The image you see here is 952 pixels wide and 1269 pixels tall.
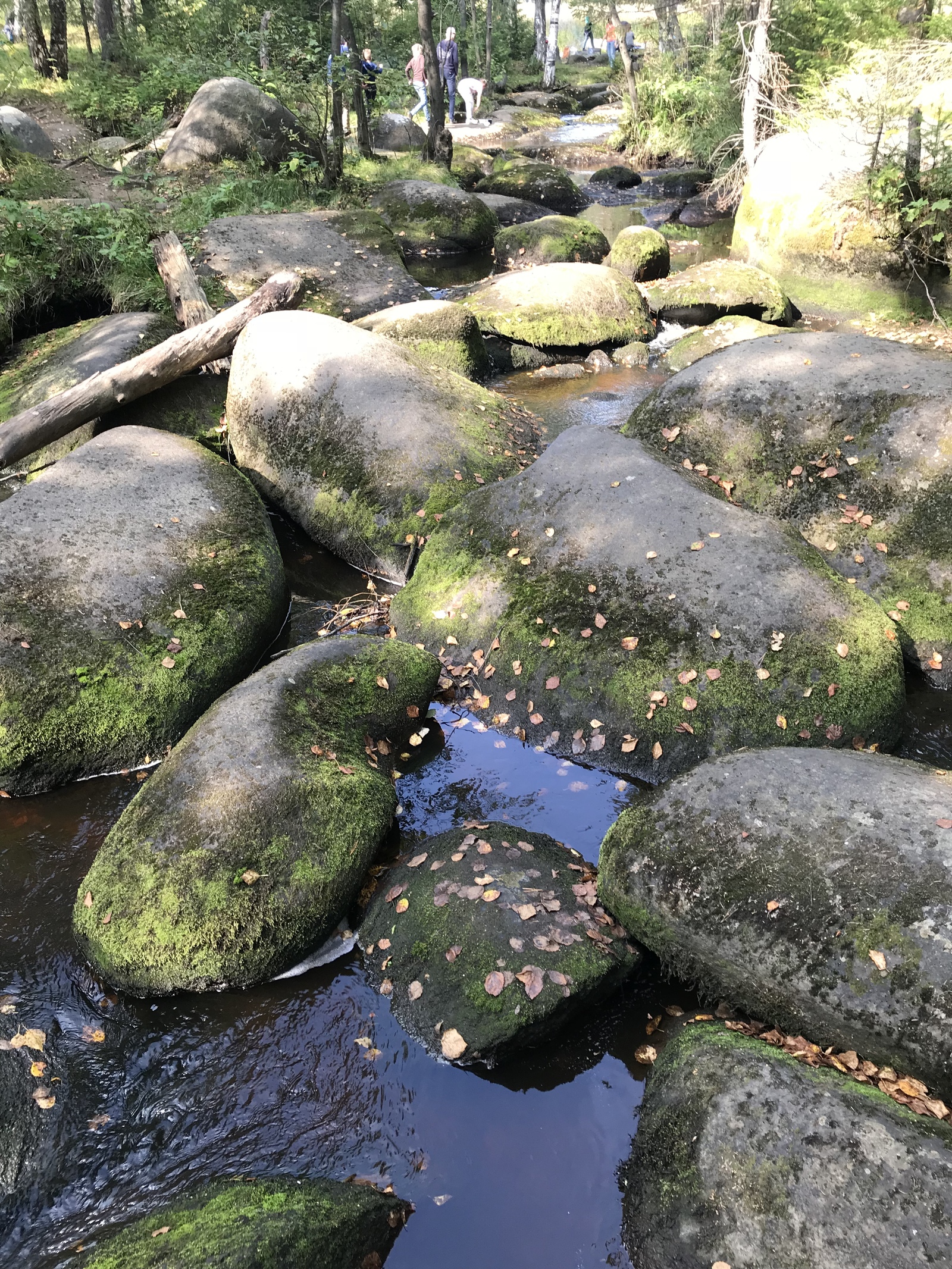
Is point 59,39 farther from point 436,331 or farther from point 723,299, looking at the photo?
point 723,299

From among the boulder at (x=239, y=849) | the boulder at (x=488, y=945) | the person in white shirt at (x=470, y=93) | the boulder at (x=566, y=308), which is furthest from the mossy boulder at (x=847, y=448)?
the person in white shirt at (x=470, y=93)

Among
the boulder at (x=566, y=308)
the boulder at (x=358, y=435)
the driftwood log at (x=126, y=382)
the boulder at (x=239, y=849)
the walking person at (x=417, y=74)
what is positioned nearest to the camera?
the boulder at (x=239, y=849)

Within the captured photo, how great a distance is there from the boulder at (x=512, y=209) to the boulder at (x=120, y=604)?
14450 millimetres

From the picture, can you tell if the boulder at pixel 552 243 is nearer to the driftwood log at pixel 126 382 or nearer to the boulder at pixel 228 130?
the boulder at pixel 228 130

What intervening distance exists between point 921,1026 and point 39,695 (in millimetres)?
5062

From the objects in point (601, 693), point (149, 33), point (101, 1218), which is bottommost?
point (101, 1218)

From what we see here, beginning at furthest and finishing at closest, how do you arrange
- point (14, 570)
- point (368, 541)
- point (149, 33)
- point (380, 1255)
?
point (149, 33) → point (368, 541) → point (14, 570) → point (380, 1255)

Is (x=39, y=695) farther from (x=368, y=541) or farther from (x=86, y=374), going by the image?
(x=86, y=374)

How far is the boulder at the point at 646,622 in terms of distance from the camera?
5.25m

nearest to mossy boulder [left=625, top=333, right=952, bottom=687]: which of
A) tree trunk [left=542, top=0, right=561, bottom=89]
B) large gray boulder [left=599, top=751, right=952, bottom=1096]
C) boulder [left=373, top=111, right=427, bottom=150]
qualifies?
large gray boulder [left=599, top=751, right=952, bottom=1096]

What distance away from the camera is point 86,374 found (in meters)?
8.92

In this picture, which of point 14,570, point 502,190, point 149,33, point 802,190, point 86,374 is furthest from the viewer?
point 149,33

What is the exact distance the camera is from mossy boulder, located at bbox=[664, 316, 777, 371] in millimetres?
11438

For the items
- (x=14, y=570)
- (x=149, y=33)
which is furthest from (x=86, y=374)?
(x=149, y=33)
